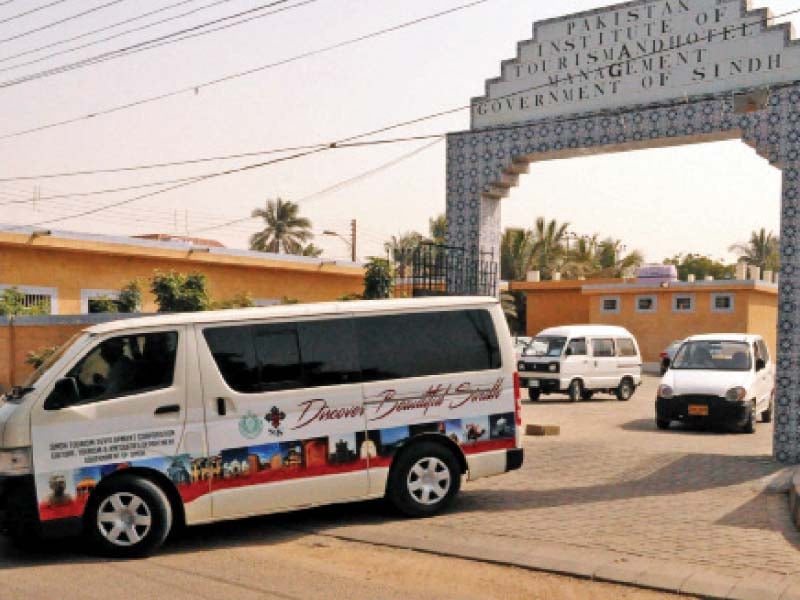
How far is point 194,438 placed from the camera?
8172mm

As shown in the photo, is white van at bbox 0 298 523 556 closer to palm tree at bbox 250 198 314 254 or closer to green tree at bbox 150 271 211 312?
green tree at bbox 150 271 211 312

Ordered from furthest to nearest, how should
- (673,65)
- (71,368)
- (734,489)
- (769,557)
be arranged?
(673,65), (734,489), (71,368), (769,557)

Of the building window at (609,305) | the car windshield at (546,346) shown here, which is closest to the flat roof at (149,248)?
the car windshield at (546,346)

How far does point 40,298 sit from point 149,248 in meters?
3.78

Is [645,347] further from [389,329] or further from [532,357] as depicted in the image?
[389,329]

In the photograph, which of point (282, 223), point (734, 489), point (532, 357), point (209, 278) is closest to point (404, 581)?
→ point (734, 489)

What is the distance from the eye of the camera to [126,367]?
8156 mm

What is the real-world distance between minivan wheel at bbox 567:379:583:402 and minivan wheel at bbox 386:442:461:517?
15194 mm

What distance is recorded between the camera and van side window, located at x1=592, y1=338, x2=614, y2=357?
A: 2495 cm

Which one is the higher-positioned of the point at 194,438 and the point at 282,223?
the point at 282,223

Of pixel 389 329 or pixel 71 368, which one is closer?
pixel 71 368

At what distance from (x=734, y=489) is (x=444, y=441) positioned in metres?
3.81

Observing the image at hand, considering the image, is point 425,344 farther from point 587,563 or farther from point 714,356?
point 714,356

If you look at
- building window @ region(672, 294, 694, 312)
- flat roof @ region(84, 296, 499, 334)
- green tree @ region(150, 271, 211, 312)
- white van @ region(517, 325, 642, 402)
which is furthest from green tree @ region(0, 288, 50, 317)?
building window @ region(672, 294, 694, 312)
